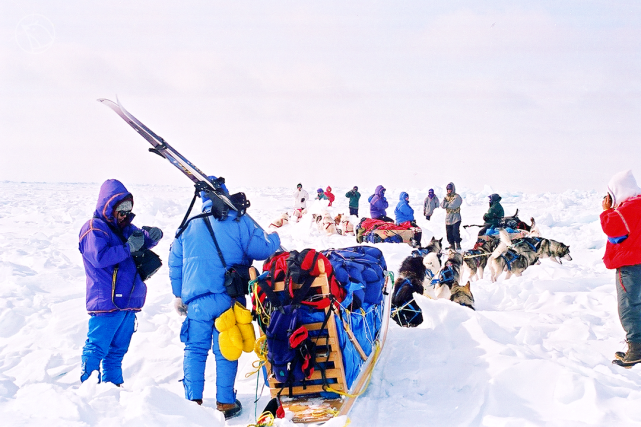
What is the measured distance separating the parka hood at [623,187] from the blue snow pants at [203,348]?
10.2 feet

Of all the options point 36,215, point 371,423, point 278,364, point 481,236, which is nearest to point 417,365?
point 371,423

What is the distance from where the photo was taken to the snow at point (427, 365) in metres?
2.62

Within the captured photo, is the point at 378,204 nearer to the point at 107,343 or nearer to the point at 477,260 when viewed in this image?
the point at 477,260

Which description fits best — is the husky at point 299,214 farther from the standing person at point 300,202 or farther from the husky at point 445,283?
the husky at point 445,283

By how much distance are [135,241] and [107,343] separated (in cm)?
72

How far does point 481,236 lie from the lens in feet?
29.7

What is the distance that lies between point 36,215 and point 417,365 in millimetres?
21411

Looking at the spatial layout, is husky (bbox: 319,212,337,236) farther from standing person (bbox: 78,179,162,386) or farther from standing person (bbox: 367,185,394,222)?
standing person (bbox: 78,179,162,386)

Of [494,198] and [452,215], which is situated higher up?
[494,198]

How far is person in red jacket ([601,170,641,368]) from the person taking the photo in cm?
396

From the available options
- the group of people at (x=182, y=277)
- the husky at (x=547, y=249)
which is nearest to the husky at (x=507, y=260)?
the husky at (x=547, y=249)

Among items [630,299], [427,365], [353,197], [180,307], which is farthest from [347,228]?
[180,307]

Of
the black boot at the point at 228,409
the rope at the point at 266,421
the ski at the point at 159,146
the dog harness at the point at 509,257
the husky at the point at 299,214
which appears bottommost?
the black boot at the point at 228,409

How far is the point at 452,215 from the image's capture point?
1109cm
